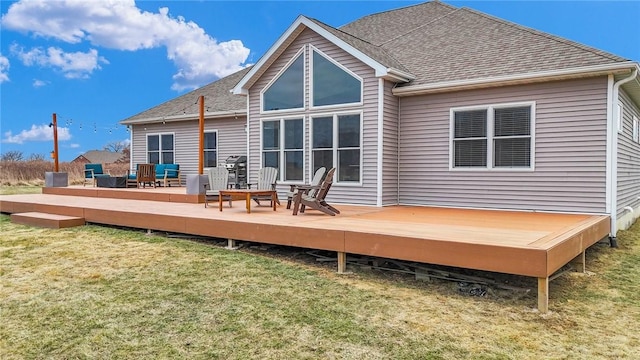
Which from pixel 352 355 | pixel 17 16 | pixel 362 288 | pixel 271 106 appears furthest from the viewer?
pixel 17 16

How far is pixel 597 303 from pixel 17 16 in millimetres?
24152

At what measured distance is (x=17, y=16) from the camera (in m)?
19.4

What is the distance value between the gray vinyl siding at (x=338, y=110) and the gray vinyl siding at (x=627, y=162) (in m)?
4.28

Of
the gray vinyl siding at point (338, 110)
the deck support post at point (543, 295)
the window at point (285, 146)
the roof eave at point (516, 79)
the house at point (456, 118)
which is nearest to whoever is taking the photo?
the deck support post at point (543, 295)

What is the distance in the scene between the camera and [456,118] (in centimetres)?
805

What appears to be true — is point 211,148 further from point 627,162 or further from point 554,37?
point 627,162

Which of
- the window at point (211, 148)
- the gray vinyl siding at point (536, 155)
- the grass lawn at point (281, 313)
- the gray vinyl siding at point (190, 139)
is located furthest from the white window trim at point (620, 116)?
the window at point (211, 148)

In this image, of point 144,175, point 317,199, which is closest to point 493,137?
point 317,199

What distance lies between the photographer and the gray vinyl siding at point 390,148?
27.0ft

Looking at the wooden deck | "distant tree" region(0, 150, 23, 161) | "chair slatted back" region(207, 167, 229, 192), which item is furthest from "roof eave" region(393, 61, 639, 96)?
"distant tree" region(0, 150, 23, 161)

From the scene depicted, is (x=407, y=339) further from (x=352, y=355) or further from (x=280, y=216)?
(x=280, y=216)

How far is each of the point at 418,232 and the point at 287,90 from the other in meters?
5.56

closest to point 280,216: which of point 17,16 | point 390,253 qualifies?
point 390,253

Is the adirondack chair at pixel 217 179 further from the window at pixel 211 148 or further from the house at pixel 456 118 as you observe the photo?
the window at pixel 211 148
